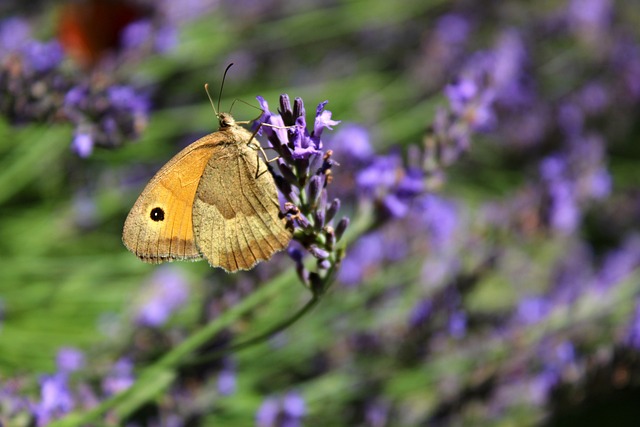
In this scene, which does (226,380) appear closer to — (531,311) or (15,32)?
(531,311)

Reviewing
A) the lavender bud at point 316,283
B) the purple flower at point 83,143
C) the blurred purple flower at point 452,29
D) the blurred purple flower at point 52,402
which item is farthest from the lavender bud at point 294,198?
the blurred purple flower at point 452,29

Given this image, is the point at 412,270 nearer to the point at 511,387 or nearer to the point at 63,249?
the point at 511,387

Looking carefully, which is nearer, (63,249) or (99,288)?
(99,288)

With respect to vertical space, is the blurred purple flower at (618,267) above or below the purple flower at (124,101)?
below

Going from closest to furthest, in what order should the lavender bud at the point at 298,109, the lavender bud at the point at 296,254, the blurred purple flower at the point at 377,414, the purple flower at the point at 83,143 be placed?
the lavender bud at the point at 298,109 < the lavender bud at the point at 296,254 < the purple flower at the point at 83,143 < the blurred purple flower at the point at 377,414

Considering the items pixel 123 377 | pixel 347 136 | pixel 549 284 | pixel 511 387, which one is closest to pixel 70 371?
pixel 123 377

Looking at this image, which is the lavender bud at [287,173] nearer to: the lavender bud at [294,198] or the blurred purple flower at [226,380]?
the lavender bud at [294,198]

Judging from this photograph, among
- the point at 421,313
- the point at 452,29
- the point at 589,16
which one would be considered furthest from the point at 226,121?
the point at 589,16
